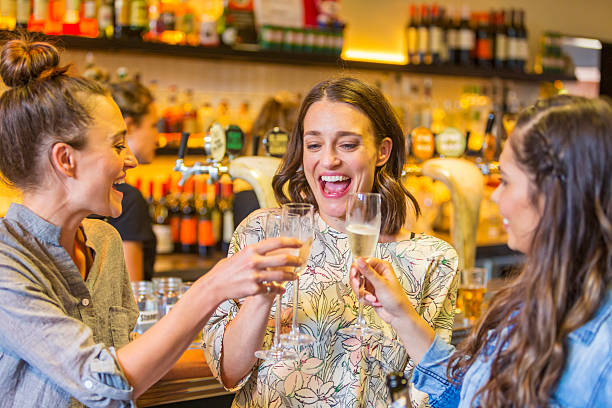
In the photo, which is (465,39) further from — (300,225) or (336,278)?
(300,225)

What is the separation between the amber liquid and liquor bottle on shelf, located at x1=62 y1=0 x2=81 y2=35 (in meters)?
2.63

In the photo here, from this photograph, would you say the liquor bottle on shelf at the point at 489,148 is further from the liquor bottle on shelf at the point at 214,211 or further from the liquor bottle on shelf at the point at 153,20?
the liquor bottle on shelf at the point at 153,20

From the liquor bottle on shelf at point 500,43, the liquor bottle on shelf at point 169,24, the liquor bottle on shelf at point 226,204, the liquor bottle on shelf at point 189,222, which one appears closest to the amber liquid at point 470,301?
the liquor bottle on shelf at point 226,204

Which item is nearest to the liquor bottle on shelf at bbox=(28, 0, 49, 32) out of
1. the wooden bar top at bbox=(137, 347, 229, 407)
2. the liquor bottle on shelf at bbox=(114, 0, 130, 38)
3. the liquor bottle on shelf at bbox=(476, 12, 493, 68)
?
the liquor bottle on shelf at bbox=(114, 0, 130, 38)

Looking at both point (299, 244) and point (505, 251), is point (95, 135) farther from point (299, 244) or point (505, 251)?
point (505, 251)

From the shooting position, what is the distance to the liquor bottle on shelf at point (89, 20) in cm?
383

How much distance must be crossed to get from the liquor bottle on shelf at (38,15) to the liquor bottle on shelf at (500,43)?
3.39m

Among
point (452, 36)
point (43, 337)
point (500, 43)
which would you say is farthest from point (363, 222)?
point (500, 43)

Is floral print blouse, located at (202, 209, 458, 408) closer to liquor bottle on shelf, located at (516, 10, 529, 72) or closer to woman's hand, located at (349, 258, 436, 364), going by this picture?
woman's hand, located at (349, 258, 436, 364)

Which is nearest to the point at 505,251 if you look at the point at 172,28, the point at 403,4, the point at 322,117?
the point at 403,4

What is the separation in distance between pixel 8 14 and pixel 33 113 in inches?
103

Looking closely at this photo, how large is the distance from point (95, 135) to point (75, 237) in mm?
275

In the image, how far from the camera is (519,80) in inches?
226

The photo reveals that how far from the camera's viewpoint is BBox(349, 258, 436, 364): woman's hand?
1.48 meters
